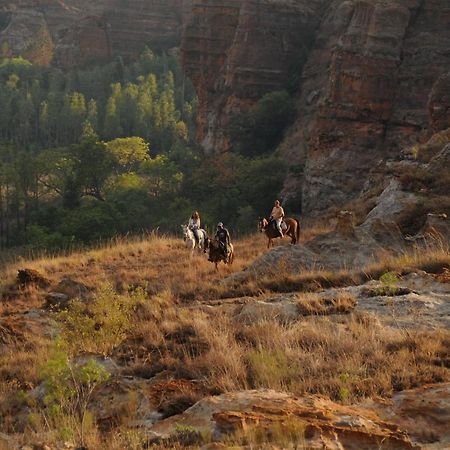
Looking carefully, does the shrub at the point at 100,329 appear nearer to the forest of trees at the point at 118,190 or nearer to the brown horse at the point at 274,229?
the brown horse at the point at 274,229

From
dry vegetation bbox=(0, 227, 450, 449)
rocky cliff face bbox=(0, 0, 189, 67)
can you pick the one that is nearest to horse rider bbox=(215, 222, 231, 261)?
dry vegetation bbox=(0, 227, 450, 449)

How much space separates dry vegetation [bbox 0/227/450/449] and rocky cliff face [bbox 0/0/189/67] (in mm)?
108625

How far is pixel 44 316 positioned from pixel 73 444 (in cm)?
681

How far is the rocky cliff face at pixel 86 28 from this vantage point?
111 m

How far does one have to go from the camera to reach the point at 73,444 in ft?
14.8

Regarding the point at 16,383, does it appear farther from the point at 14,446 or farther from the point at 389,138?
the point at 389,138

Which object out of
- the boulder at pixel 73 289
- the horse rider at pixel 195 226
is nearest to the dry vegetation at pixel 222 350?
the boulder at pixel 73 289

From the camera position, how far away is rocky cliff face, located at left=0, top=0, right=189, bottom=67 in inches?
4380

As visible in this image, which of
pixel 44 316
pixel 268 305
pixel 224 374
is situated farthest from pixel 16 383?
pixel 44 316

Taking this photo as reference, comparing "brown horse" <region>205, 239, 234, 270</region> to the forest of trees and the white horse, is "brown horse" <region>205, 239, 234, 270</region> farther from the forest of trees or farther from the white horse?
the forest of trees

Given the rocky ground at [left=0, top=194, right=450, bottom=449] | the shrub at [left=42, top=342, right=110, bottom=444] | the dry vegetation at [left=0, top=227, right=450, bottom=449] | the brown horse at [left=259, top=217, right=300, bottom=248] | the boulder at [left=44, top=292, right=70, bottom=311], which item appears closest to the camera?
the rocky ground at [left=0, top=194, right=450, bottom=449]

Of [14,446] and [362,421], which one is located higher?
[362,421]

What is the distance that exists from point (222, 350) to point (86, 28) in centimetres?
11537

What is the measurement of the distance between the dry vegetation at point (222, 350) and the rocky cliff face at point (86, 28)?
10863 cm
